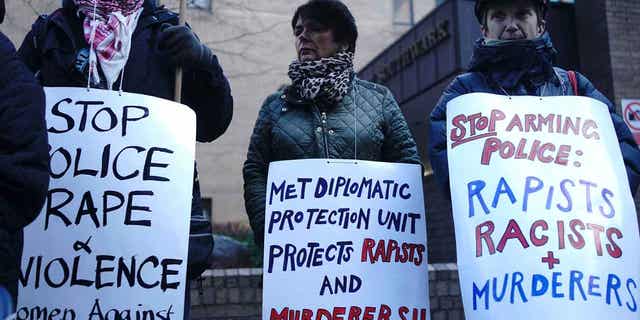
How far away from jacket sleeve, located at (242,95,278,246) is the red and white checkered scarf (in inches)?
29.8

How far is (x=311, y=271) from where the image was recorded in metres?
2.48

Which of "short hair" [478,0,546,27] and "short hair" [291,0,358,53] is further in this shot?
"short hair" [291,0,358,53]

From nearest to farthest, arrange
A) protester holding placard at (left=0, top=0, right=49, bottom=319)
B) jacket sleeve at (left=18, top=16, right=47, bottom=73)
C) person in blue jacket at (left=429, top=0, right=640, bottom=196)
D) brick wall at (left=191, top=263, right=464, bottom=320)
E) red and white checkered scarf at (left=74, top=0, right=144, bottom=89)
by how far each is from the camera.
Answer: protester holding placard at (left=0, top=0, right=49, bottom=319) < red and white checkered scarf at (left=74, top=0, right=144, bottom=89) < jacket sleeve at (left=18, top=16, right=47, bottom=73) < person in blue jacket at (left=429, top=0, right=640, bottom=196) < brick wall at (left=191, top=263, right=464, bottom=320)

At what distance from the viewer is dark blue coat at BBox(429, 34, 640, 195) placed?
8.14 ft

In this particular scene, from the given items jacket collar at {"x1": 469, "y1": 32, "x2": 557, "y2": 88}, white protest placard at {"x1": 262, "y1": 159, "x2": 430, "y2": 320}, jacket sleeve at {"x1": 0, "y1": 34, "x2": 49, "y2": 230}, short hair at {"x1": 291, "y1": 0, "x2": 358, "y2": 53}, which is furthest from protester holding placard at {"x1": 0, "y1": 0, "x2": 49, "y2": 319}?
jacket collar at {"x1": 469, "y1": 32, "x2": 557, "y2": 88}

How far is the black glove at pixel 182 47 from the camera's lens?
232cm

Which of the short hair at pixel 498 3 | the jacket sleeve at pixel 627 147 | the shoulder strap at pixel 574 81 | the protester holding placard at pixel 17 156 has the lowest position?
the protester holding placard at pixel 17 156

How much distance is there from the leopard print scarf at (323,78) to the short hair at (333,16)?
114 millimetres

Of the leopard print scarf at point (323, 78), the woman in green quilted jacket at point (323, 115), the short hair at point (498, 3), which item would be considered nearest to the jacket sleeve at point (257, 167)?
the woman in green quilted jacket at point (323, 115)

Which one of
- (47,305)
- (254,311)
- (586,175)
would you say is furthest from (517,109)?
(254,311)

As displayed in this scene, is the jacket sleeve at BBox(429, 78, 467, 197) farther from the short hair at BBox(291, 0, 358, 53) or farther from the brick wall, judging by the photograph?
the brick wall

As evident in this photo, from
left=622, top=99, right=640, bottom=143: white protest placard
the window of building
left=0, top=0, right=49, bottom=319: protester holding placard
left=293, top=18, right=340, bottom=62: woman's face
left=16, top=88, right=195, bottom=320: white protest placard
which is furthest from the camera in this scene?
the window of building

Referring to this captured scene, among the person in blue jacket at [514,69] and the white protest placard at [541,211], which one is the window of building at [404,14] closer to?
the person in blue jacket at [514,69]

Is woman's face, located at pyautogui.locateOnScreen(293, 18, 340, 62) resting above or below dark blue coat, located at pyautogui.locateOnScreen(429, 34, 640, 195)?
Result: above
